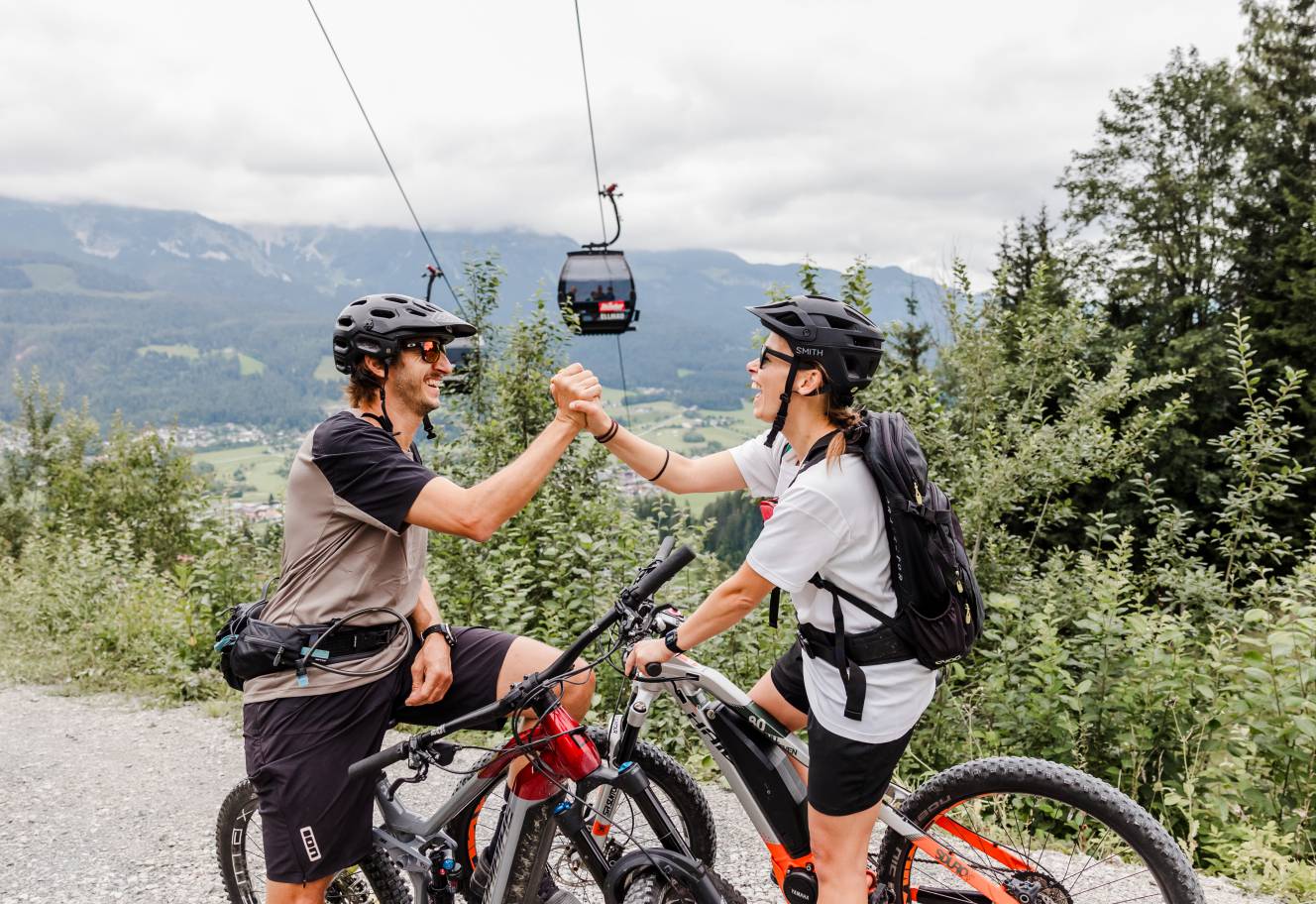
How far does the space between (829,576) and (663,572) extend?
0.49m

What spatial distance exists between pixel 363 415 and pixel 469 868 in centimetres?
166

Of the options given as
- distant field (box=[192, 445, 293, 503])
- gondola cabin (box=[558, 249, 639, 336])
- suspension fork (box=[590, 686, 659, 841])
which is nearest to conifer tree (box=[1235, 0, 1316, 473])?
gondola cabin (box=[558, 249, 639, 336])

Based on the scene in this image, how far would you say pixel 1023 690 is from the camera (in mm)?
5234

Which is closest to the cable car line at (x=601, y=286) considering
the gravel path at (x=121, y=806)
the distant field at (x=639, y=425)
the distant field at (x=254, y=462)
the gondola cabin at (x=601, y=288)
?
the gondola cabin at (x=601, y=288)

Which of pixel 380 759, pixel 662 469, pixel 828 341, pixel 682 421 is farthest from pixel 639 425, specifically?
pixel 380 759

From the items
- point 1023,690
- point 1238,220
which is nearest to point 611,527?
point 1023,690

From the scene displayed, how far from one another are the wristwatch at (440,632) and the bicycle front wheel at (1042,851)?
162 centimetres

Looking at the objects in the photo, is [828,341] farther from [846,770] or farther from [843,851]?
[843,851]

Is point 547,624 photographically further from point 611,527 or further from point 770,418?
point 770,418

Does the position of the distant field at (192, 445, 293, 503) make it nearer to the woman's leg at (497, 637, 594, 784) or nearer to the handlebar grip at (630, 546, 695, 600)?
the woman's leg at (497, 637, 594, 784)

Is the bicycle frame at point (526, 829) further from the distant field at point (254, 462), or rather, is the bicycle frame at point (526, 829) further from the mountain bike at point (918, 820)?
the distant field at point (254, 462)

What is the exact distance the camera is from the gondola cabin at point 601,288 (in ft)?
54.9

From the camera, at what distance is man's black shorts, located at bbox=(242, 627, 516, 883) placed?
2.53 metres

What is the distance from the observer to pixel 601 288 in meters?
17.3
